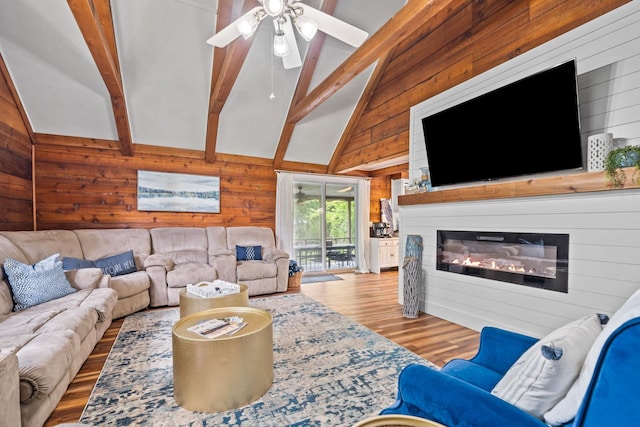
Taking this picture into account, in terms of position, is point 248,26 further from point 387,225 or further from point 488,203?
point 387,225

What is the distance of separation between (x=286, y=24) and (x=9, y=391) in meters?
2.88

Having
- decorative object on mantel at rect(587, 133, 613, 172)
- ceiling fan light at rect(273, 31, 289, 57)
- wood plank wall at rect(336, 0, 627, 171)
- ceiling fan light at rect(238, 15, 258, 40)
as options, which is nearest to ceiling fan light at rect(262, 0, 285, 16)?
ceiling fan light at rect(238, 15, 258, 40)

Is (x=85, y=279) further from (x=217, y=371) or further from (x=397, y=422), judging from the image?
(x=397, y=422)

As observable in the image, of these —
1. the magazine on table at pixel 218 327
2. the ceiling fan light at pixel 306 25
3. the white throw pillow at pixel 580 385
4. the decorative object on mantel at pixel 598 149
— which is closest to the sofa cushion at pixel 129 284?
the magazine on table at pixel 218 327

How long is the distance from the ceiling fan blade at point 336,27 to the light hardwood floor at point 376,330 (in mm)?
2728

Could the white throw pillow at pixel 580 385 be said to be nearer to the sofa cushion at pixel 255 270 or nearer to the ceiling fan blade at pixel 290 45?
the ceiling fan blade at pixel 290 45

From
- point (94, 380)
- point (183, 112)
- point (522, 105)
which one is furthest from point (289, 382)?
point (183, 112)

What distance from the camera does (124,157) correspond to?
4.96 meters

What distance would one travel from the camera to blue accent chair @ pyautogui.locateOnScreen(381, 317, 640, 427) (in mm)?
654

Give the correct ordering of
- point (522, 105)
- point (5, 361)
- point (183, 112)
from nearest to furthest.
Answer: point (5, 361) → point (522, 105) → point (183, 112)

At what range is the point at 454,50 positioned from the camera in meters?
3.63

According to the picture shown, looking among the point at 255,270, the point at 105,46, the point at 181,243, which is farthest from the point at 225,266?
the point at 105,46

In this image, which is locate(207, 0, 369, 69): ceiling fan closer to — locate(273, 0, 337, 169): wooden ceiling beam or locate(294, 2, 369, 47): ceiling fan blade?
locate(294, 2, 369, 47): ceiling fan blade

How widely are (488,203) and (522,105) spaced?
964 millimetres
